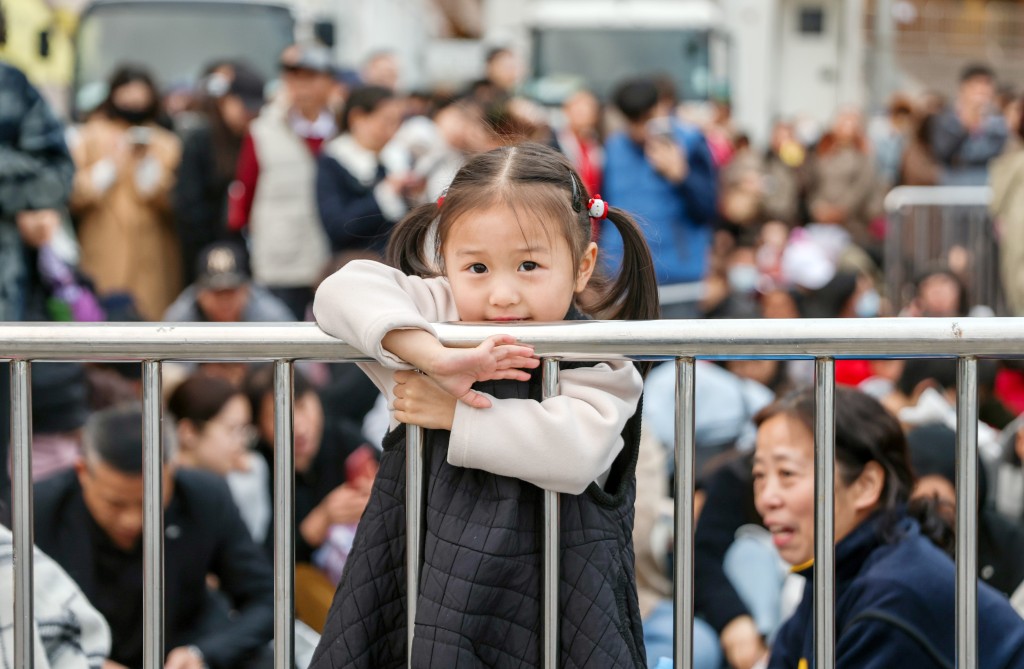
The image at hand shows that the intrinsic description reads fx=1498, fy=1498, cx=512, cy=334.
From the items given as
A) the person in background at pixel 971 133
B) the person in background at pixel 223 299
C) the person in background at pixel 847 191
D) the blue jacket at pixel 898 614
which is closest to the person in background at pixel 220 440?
the person in background at pixel 223 299

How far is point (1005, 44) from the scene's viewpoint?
1545 inches

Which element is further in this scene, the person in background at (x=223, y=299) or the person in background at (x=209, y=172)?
the person in background at (x=209, y=172)

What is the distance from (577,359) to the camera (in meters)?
2.49

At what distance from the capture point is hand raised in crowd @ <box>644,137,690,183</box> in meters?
7.91

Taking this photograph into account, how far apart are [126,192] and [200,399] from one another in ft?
11.7

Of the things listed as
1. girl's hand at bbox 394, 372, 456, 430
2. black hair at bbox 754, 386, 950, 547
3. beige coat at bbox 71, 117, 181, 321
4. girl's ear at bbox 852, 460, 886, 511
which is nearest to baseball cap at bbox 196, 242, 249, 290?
beige coat at bbox 71, 117, 181, 321

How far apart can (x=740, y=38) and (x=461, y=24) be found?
91.0 feet

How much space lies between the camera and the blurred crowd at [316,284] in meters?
4.42

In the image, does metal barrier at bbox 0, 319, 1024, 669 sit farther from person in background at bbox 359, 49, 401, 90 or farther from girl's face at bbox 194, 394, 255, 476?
person in background at bbox 359, 49, 401, 90

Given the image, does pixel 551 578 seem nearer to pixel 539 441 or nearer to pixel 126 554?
pixel 539 441

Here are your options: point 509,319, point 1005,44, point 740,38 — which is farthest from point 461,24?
point 509,319

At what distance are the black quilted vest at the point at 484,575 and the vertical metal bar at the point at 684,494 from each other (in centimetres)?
9

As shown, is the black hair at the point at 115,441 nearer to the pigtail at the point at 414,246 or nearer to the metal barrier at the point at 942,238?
the pigtail at the point at 414,246

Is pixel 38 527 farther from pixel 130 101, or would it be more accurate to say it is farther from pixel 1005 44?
pixel 1005 44
